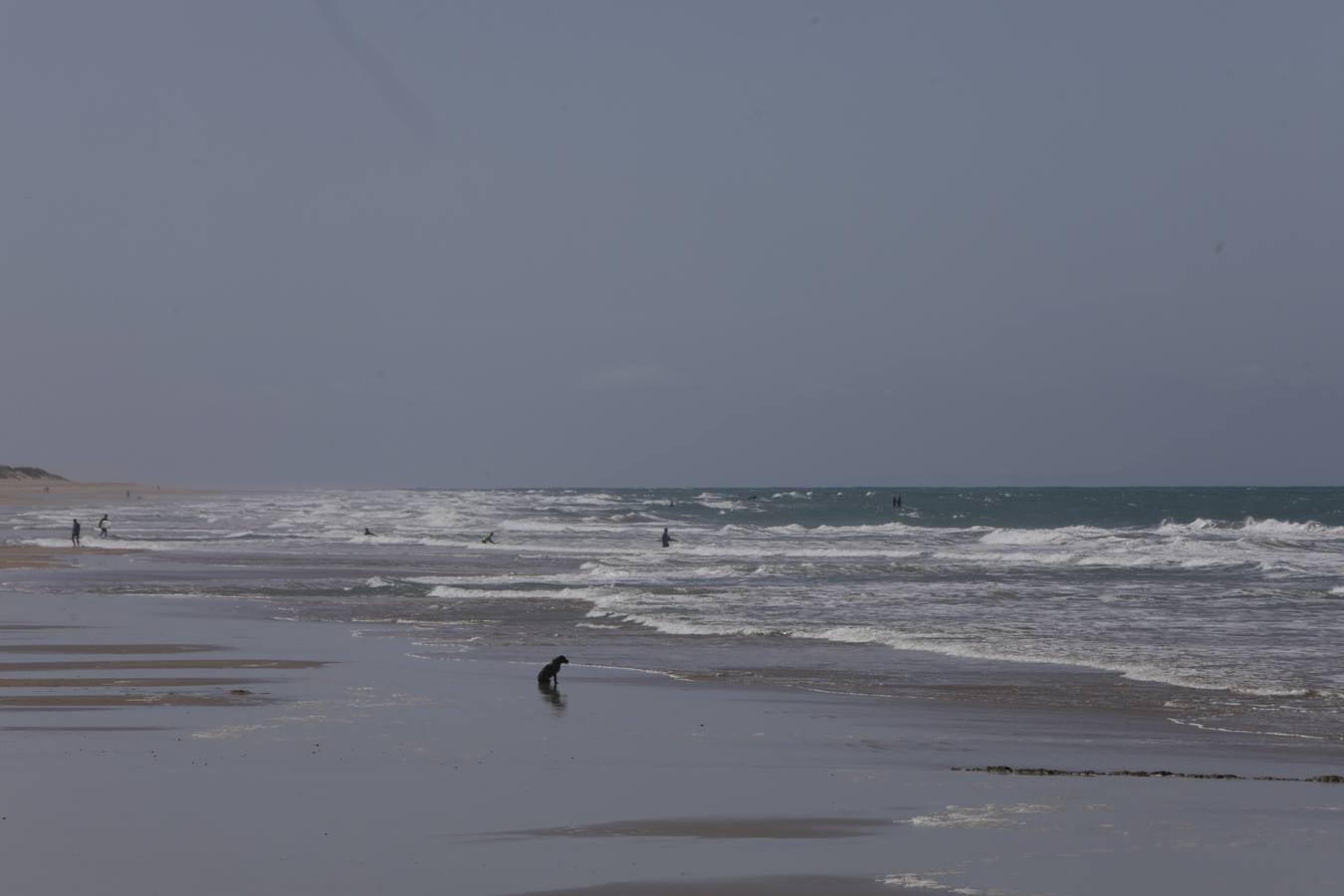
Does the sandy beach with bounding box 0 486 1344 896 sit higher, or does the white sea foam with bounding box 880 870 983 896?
the white sea foam with bounding box 880 870 983 896

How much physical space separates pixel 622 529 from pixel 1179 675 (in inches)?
2086

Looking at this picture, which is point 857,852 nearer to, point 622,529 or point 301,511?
point 622,529

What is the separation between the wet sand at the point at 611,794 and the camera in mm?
7311

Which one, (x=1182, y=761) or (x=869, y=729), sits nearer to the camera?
(x=1182, y=761)

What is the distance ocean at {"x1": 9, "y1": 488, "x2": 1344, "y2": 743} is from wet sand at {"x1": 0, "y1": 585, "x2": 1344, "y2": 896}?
208 cm

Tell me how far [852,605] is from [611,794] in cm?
1652

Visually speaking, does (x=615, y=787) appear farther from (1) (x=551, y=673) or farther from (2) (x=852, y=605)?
(2) (x=852, y=605)

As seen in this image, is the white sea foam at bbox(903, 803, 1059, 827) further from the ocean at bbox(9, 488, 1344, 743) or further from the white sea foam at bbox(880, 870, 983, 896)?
the ocean at bbox(9, 488, 1344, 743)

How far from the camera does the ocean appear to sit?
15.8m

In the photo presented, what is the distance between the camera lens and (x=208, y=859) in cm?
744

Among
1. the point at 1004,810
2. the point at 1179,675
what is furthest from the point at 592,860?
the point at 1179,675

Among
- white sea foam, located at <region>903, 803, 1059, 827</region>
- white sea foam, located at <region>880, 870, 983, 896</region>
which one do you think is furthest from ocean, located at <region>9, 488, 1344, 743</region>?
white sea foam, located at <region>880, 870, 983, 896</region>

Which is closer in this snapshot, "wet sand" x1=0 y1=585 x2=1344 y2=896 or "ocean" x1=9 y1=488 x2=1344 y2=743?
"wet sand" x1=0 y1=585 x2=1344 y2=896

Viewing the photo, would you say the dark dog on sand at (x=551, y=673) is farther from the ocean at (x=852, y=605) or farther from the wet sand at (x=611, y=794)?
the ocean at (x=852, y=605)
